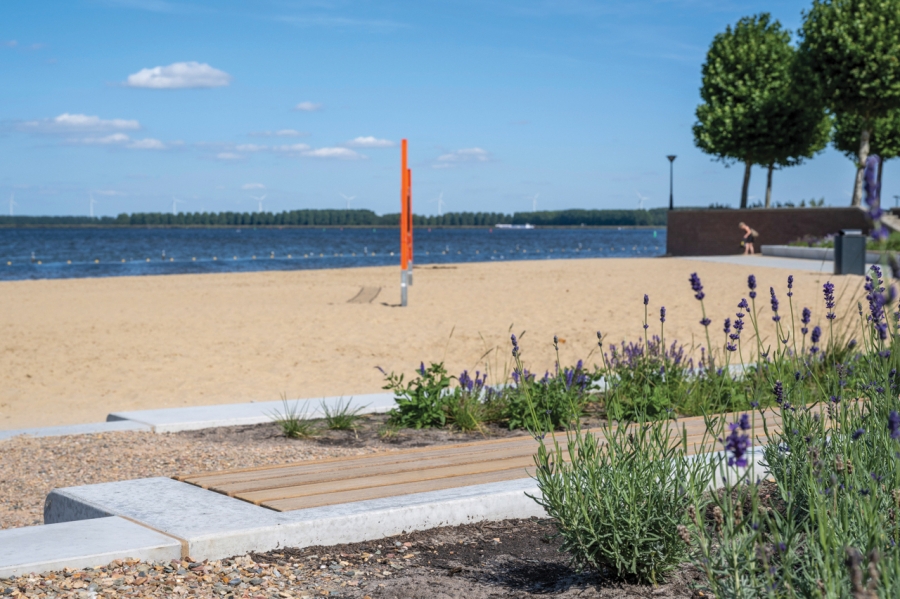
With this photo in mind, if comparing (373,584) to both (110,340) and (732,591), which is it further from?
(110,340)

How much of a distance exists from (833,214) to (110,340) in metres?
25.0

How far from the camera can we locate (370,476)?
3.60 meters

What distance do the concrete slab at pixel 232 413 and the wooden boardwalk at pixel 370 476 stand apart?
1911 mm

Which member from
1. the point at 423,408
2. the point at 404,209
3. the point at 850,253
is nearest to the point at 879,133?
the point at 850,253

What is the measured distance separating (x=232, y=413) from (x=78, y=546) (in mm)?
3227

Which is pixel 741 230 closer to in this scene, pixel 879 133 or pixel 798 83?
pixel 798 83

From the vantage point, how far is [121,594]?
252 cm

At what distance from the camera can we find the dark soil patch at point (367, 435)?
5158 millimetres

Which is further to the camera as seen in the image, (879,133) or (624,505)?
(879,133)

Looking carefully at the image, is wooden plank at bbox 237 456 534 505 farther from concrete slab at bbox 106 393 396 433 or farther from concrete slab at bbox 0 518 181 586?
concrete slab at bbox 106 393 396 433

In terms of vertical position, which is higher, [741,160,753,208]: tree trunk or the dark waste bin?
[741,160,753,208]: tree trunk

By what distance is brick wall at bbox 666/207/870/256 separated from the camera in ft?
94.7

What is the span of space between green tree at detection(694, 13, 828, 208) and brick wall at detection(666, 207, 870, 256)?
11.3ft

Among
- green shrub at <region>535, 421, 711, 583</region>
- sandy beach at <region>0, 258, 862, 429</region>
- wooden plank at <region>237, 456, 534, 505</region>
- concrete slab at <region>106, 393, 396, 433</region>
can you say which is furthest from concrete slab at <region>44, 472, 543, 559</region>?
concrete slab at <region>106, 393, 396, 433</region>
